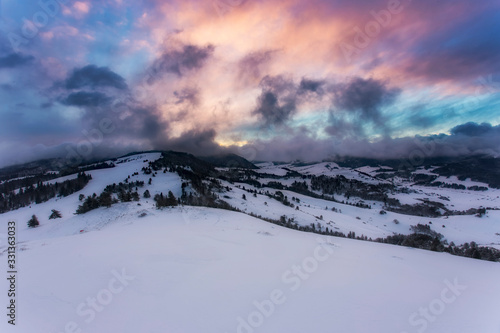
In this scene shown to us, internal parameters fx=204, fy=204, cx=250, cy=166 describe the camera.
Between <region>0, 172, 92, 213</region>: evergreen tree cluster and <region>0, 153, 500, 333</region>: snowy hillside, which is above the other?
<region>0, 153, 500, 333</region>: snowy hillside

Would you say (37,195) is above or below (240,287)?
below

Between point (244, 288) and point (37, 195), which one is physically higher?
point (244, 288)

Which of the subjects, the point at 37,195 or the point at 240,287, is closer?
the point at 240,287

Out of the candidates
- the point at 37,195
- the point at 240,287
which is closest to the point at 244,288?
the point at 240,287

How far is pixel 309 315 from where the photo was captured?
4582 mm

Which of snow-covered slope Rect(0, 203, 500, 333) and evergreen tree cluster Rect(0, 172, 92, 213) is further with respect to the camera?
evergreen tree cluster Rect(0, 172, 92, 213)

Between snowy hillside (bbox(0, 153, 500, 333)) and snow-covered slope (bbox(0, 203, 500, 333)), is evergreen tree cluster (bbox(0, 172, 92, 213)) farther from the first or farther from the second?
snow-covered slope (bbox(0, 203, 500, 333))

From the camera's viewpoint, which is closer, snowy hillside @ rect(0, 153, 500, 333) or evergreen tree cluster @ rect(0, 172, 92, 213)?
snowy hillside @ rect(0, 153, 500, 333)

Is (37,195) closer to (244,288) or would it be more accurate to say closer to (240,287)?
(240,287)

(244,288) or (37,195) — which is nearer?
(244,288)

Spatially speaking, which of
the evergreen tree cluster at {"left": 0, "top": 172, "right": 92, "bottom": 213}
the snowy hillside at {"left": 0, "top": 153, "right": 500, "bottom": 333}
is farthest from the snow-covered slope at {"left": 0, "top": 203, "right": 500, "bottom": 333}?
the evergreen tree cluster at {"left": 0, "top": 172, "right": 92, "bottom": 213}

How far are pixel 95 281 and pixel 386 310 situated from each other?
317 inches

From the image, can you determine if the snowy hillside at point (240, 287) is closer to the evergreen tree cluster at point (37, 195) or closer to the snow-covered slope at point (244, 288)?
the snow-covered slope at point (244, 288)

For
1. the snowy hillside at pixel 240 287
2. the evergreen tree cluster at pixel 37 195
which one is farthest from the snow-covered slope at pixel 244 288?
the evergreen tree cluster at pixel 37 195
